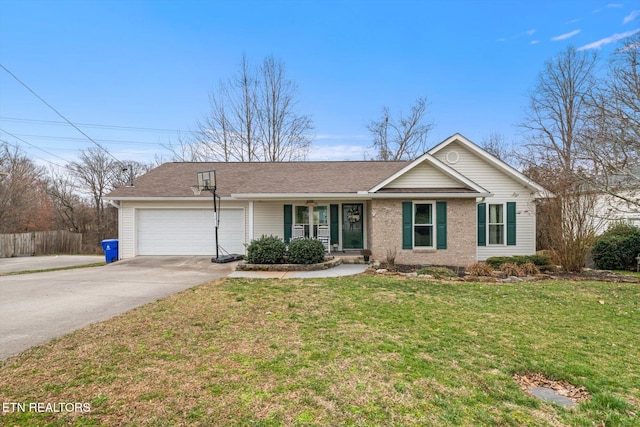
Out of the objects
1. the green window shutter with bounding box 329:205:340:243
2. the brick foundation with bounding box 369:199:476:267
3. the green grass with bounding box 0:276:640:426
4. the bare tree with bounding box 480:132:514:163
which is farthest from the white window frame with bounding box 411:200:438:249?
the bare tree with bounding box 480:132:514:163

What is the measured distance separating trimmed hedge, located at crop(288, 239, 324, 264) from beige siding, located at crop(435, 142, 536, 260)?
7004 millimetres

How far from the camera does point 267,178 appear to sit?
14305 mm

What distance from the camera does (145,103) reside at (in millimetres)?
17875

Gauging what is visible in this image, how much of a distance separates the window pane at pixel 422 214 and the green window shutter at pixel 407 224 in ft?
0.76

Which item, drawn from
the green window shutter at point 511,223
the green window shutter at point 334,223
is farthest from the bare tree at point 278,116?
the green window shutter at point 511,223

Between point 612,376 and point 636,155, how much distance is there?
949 cm

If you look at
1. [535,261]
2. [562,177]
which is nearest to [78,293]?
[535,261]

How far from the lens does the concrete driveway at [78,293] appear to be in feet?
15.2

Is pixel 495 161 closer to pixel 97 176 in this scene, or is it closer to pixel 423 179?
pixel 423 179

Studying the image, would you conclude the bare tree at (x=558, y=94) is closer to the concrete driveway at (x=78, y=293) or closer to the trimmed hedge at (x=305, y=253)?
the trimmed hedge at (x=305, y=253)

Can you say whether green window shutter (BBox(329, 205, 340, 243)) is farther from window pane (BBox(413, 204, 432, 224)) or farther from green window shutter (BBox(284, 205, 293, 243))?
window pane (BBox(413, 204, 432, 224))

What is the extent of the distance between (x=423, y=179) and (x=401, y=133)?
14.2m

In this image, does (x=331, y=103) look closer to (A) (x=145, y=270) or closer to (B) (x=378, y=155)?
(B) (x=378, y=155)

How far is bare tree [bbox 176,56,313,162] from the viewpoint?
2261cm
